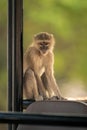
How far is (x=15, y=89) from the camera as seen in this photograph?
3.40 m

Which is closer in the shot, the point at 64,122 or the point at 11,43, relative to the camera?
the point at 64,122

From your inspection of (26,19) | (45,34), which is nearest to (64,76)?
(45,34)

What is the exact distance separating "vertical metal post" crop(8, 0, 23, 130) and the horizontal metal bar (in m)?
2.48

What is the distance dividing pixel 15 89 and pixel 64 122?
2.58m

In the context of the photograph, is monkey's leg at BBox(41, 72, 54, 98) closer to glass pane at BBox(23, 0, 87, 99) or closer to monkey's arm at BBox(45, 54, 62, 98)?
monkey's arm at BBox(45, 54, 62, 98)

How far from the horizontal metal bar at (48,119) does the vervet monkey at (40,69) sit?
253cm

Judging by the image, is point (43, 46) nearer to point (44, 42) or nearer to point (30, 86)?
point (44, 42)

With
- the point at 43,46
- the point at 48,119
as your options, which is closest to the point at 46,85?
the point at 43,46

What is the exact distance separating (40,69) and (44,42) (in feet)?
0.98

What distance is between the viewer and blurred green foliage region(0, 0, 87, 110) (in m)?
3.33

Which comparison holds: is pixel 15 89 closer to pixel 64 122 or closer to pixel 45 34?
pixel 45 34

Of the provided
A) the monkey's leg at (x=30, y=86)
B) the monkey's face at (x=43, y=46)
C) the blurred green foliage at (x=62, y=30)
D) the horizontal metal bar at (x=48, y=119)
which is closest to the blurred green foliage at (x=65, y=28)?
the blurred green foliage at (x=62, y=30)

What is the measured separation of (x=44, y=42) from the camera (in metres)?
3.54

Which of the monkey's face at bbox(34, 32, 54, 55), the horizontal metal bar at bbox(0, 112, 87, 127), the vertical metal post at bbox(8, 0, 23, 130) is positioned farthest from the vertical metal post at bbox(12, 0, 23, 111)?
the horizontal metal bar at bbox(0, 112, 87, 127)
